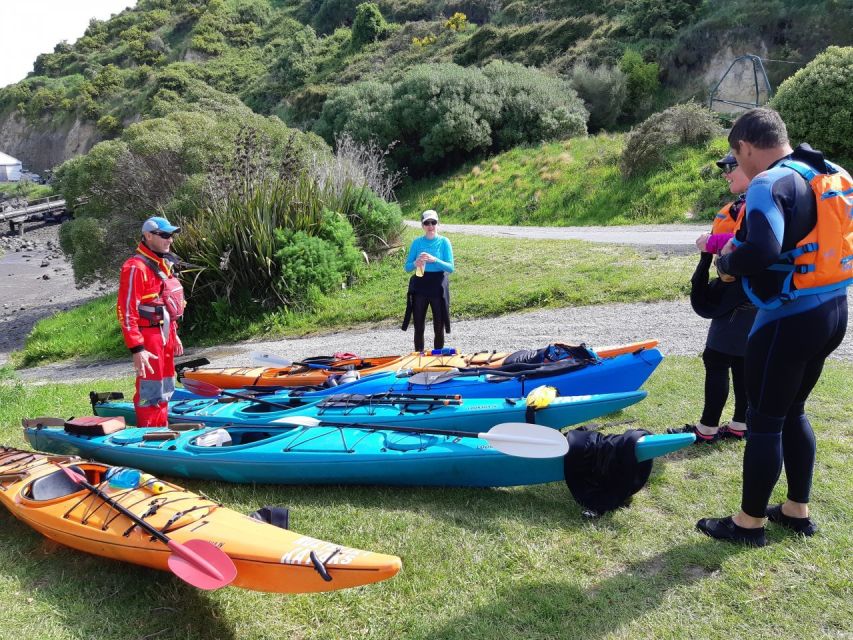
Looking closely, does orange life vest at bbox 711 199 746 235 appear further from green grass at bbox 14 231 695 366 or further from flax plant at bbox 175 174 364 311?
flax plant at bbox 175 174 364 311

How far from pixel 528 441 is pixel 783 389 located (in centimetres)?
127

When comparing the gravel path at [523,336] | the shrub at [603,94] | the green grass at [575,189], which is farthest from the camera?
the shrub at [603,94]

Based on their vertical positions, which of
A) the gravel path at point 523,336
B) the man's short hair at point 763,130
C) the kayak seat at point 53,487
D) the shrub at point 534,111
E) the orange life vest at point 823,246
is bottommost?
the gravel path at point 523,336

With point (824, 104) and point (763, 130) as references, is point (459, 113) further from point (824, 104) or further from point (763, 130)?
point (763, 130)

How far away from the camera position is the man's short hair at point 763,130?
2631 millimetres

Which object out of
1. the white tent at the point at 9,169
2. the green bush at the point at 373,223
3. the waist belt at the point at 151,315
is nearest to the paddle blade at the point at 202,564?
the waist belt at the point at 151,315

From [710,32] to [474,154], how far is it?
10169 millimetres

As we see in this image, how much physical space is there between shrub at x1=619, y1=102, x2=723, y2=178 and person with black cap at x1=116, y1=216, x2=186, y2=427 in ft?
44.0

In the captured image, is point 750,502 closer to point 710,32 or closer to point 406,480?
point 406,480

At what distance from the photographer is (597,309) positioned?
829 centimetres

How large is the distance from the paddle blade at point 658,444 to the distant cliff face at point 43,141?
2173 inches

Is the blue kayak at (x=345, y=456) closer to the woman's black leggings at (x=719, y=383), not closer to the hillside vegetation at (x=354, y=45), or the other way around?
the woman's black leggings at (x=719, y=383)

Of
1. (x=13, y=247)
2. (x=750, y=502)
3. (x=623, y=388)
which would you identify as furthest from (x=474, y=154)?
(x=13, y=247)

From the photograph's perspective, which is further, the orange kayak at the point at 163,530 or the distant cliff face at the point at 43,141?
the distant cliff face at the point at 43,141
